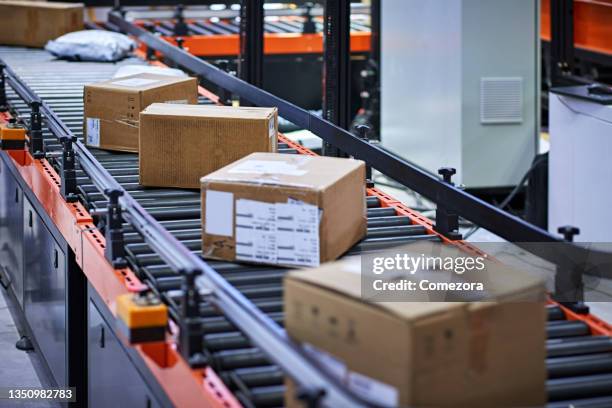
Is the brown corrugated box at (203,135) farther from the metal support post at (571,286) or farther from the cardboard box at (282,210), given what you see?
the metal support post at (571,286)

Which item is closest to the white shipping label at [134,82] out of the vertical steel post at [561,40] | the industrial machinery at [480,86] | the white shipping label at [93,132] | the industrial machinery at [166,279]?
the white shipping label at [93,132]

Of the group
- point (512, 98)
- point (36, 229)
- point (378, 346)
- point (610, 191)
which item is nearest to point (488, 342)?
point (378, 346)

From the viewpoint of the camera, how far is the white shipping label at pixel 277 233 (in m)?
4.11

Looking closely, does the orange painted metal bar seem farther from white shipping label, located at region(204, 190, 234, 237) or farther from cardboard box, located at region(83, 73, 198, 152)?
white shipping label, located at region(204, 190, 234, 237)

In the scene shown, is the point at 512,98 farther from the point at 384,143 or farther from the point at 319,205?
the point at 319,205

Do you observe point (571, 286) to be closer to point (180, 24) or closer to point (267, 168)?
point (267, 168)

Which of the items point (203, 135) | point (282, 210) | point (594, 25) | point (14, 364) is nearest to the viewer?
point (282, 210)

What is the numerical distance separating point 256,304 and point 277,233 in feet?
0.99

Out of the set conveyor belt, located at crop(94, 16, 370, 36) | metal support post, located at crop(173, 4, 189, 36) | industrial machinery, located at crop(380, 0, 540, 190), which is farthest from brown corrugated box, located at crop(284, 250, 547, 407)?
conveyor belt, located at crop(94, 16, 370, 36)

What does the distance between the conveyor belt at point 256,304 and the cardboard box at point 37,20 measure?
4.08 m

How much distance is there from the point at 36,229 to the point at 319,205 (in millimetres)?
2890

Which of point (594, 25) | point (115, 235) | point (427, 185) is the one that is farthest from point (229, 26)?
point (115, 235)

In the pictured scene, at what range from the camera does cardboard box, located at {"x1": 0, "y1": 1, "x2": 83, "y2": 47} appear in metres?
9.84

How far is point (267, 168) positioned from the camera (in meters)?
4.37
